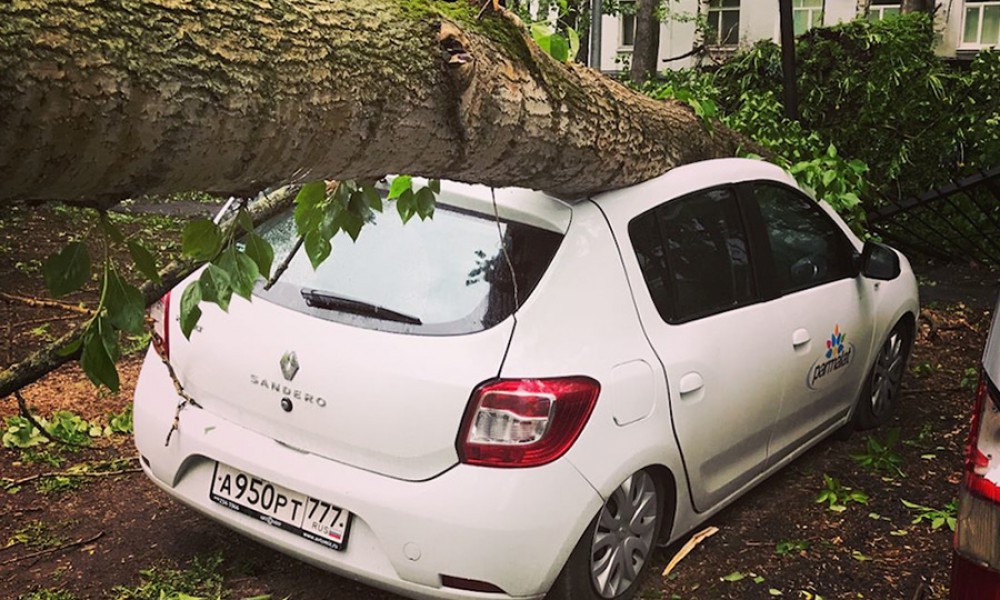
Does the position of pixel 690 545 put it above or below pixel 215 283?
below

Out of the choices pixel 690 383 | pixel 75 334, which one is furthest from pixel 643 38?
pixel 75 334

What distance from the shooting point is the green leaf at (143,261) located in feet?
7.13

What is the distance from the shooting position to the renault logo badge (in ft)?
10.3

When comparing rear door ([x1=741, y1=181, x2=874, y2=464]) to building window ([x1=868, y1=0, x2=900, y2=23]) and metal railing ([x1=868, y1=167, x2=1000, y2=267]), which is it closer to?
metal railing ([x1=868, y1=167, x2=1000, y2=267])

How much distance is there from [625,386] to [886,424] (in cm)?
289

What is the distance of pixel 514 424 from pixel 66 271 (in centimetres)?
138

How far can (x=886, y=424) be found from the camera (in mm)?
5492

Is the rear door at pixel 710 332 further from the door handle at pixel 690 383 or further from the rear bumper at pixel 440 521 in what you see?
the rear bumper at pixel 440 521

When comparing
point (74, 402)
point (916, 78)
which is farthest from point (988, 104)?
point (74, 402)

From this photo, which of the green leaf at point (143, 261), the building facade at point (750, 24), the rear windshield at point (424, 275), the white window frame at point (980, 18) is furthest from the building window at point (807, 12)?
the green leaf at point (143, 261)

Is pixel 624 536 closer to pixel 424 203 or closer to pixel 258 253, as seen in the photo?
pixel 424 203

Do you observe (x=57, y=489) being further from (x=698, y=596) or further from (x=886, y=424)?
(x=886, y=424)

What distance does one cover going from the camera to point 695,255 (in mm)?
3758

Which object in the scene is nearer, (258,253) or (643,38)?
(258,253)
